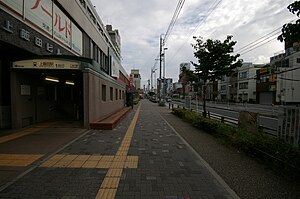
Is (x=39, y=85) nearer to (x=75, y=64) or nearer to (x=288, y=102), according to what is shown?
(x=75, y=64)

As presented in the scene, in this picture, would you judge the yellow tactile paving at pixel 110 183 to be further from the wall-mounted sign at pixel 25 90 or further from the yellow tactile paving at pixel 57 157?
the wall-mounted sign at pixel 25 90

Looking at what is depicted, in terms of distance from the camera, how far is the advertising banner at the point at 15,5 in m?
7.23

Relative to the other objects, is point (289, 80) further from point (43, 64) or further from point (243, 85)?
point (43, 64)

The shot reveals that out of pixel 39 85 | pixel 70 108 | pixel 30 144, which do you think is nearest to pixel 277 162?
pixel 30 144

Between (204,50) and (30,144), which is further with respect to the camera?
(204,50)

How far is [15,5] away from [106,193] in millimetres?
8420

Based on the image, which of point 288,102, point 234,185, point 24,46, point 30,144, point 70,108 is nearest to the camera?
point 234,185

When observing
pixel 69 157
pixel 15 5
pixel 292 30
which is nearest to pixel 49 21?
pixel 15 5

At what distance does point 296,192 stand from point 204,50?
390 inches

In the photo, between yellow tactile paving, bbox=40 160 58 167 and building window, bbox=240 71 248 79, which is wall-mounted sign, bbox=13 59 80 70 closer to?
yellow tactile paving, bbox=40 160 58 167

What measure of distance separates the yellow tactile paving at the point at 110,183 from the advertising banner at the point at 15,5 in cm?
765

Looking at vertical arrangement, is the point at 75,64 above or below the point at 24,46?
below

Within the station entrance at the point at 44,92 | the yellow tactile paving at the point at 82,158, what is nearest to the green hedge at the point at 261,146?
the yellow tactile paving at the point at 82,158

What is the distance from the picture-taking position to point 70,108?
44.0 ft
